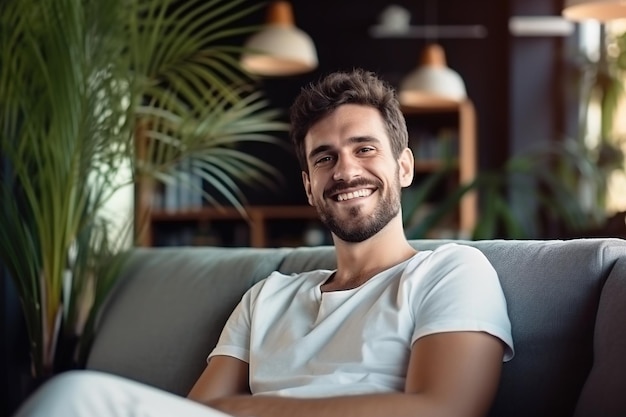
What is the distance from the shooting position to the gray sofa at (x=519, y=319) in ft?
6.06

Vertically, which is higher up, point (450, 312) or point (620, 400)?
point (450, 312)

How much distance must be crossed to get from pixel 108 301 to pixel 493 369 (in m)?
1.33

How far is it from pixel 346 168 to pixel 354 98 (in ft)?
0.50

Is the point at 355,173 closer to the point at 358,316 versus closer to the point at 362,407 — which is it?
the point at 358,316

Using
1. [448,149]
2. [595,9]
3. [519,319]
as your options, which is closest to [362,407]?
[519,319]

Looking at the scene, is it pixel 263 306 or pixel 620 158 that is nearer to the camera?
pixel 263 306

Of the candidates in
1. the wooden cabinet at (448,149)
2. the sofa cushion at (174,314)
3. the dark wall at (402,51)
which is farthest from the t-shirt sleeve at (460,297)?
the dark wall at (402,51)

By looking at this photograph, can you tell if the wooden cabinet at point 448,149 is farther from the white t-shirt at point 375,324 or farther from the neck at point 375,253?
the white t-shirt at point 375,324

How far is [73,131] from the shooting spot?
271 cm

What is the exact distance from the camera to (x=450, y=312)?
1.82 metres

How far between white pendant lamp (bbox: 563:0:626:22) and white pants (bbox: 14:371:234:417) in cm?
210

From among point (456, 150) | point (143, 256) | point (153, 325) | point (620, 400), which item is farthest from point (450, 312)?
point (456, 150)

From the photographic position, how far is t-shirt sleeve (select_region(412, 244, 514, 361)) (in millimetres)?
1802

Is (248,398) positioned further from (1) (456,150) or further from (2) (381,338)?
(1) (456,150)
